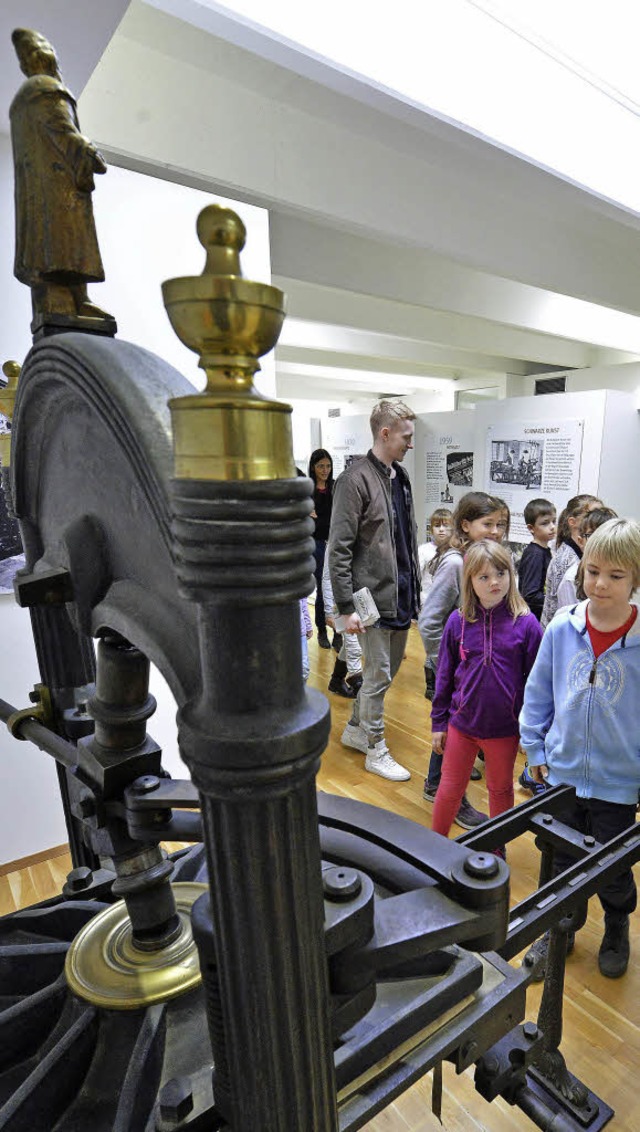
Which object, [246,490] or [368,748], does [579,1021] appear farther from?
[246,490]

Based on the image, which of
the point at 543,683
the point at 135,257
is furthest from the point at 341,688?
the point at 135,257

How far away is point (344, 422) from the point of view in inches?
297

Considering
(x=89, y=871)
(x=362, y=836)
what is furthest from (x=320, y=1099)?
(x=89, y=871)

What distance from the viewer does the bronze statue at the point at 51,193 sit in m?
0.51

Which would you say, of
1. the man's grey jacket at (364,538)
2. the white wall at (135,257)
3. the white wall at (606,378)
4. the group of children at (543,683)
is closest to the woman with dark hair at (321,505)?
the man's grey jacket at (364,538)

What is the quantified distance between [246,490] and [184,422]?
0.05m

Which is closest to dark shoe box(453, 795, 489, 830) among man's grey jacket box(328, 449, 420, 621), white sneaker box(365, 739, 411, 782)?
white sneaker box(365, 739, 411, 782)

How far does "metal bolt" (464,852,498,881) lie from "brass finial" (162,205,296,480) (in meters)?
0.34

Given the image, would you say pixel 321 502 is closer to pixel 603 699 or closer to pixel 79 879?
pixel 603 699

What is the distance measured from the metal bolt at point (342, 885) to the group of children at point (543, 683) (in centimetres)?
144

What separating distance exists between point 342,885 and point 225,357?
1.10 ft

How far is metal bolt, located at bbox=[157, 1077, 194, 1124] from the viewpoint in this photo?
1.36 feet

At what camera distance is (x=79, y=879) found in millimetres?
807

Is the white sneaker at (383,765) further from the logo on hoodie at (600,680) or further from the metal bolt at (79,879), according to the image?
the metal bolt at (79,879)
